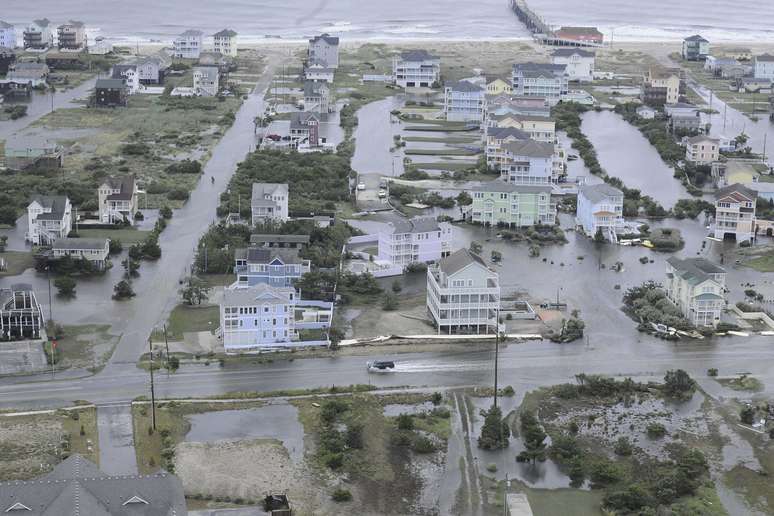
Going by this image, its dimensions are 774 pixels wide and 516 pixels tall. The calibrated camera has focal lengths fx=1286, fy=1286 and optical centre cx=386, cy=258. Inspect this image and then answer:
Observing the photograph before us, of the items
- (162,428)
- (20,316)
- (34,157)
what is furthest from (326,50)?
(162,428)

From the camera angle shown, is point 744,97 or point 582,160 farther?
point 744,97

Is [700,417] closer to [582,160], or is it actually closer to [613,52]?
[582,160]

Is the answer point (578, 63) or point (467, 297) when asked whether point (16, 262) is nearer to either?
point (467, 297)

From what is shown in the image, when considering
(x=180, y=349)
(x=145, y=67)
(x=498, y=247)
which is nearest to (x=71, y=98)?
(x=145, y=67)

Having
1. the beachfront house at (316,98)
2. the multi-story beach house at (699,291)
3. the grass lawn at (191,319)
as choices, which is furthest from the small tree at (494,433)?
the beachfront house at (316,98)

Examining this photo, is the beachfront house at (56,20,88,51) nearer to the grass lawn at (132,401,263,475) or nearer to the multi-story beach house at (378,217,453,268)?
the multi-story beach house at (378,217,453,268)

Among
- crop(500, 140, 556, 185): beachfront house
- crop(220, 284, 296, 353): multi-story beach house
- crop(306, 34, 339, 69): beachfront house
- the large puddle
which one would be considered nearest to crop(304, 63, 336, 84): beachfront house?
crop(306, 34, 339, 69): beachfront house
